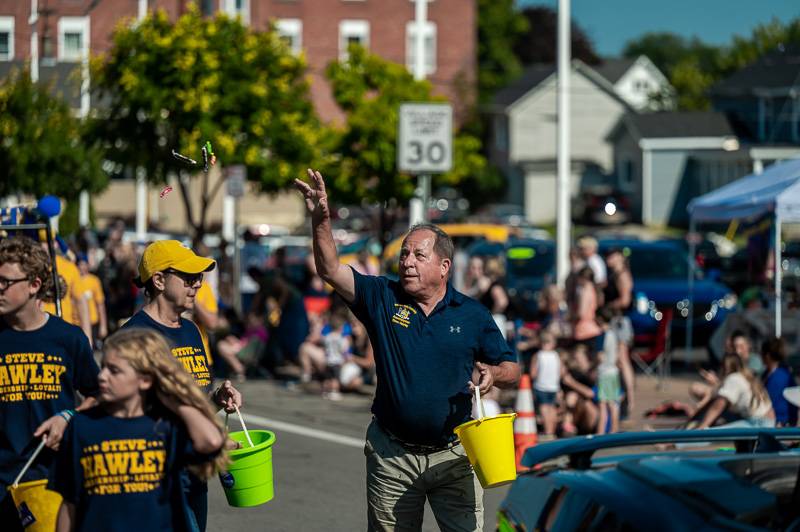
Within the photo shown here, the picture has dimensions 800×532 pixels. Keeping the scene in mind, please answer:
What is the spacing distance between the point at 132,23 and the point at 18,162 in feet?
10.2

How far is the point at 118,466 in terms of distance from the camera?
14.0 ft

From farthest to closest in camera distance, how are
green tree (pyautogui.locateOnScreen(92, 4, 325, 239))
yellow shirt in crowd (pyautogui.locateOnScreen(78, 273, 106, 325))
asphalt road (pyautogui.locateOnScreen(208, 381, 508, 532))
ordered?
1. green tree (pyautogui.locateOnScreen(92, 4, 325, 239))
2. yellow shirt in crowd (pyautogui.locateOnScreen(78, 273, 106, 325))
3. asphalt road (pyautogui.locateOnScreen(208, 381, 508, 532))

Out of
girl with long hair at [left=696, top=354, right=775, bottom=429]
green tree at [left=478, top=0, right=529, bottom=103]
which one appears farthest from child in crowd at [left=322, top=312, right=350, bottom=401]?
green tree at [left=478, top=0, right=529, bottom=103]

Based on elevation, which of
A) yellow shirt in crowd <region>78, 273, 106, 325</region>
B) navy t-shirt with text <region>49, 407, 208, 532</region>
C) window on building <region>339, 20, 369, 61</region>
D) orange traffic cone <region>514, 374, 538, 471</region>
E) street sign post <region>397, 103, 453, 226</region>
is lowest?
orange traffic cone <region>514, 374, 538, 471</region>

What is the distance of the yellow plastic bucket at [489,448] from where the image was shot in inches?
214

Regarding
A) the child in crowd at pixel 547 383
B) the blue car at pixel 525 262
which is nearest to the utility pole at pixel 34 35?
the blue car at pixel 525 262

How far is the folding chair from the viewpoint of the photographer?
53.6ft

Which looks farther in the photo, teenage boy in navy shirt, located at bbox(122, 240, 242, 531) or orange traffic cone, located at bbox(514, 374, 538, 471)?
orange traffic cone, located at bbox(514, 374, 538, 471)

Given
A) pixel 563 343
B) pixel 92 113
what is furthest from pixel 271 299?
pixel 92 113

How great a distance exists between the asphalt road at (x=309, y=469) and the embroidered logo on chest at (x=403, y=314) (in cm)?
338

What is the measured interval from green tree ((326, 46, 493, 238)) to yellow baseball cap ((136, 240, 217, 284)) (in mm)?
17088

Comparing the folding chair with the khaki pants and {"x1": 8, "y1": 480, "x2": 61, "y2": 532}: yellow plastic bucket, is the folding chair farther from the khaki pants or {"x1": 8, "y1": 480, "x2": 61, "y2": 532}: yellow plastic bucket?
{"x1": 8, "y1": 480, "x2": 61, "y2": 532}: yellow plastic bucket

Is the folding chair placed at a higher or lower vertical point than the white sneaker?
higher

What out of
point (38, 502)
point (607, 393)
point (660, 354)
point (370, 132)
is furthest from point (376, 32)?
point (38, 502)
